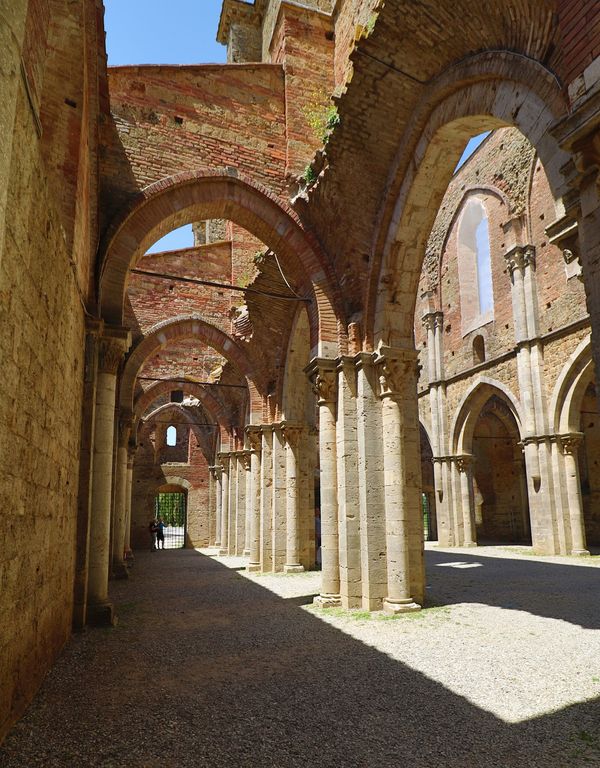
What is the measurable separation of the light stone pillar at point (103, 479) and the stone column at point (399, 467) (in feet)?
11.9

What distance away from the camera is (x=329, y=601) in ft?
26.0

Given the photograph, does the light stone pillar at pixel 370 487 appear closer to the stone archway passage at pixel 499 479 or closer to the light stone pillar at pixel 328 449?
the light stone pillar at pixel 328 449

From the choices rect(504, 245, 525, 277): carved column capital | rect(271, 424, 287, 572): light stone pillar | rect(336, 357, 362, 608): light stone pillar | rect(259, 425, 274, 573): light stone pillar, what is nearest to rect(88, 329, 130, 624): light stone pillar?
rect(336, 357, 362, 608): light stone pillar

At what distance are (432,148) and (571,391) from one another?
1037 cm

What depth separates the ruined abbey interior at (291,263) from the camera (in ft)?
12.5

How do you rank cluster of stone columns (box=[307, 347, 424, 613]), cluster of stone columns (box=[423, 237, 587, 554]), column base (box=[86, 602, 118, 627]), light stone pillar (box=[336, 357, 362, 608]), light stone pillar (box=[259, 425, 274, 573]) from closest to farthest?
column base (box=[86, 602, 118, 627]), cluster of stone columns (box=[307, 347, 424, 613]), light stone pillar (box=[336, 357, 362, 608]), light stone pillar (box=[259, 425, 274, 573]), cluster of stone columns (box=[423, 237, 587, 554])

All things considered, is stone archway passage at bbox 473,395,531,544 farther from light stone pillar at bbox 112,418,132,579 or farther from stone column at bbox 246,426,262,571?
light stone pillar at bbox 112,418,132,579

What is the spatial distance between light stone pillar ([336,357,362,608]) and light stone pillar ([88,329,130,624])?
10.2ft

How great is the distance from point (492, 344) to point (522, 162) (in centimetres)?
579

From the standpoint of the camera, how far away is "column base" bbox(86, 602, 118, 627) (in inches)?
267

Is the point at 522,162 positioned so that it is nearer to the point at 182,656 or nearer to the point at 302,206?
the point at 302,206

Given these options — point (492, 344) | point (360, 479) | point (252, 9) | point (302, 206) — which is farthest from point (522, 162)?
point (360, 479)

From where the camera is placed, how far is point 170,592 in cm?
980

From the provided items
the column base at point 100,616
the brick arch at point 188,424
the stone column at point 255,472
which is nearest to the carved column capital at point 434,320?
the brick arch at point 188,424
